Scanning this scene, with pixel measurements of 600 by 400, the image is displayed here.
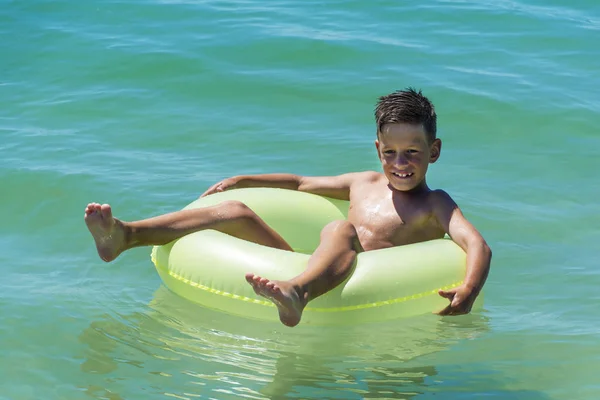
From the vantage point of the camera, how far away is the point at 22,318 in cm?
436

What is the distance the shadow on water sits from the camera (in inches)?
148

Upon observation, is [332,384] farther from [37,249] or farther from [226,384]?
[37,249]

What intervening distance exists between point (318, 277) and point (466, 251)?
2.48ft

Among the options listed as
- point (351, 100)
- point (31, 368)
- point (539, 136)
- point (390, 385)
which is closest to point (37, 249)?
point (31, 368)

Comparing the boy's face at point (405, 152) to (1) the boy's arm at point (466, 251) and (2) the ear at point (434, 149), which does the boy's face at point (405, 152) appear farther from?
(1) the boy's arm at point (466, 251)

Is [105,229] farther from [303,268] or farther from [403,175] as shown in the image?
[403,175]

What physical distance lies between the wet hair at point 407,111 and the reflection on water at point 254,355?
34.3 inches

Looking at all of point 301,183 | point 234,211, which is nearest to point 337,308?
point 234,211

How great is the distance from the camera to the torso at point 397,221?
4477 millimetres

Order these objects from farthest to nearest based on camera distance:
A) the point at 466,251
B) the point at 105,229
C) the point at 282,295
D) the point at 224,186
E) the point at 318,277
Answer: the point at 224,186
the point at 466,251
the point at 105,229
the point at 318,277
the point at 282,295

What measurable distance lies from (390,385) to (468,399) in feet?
0.98

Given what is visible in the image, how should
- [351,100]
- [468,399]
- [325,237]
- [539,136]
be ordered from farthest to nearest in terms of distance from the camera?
[351,100] → [539,136] → [325,237] → [468,399]

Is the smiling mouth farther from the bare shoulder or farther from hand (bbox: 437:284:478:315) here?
hand (bbox: 437:284:478:315)

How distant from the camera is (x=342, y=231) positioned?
4.15 m
